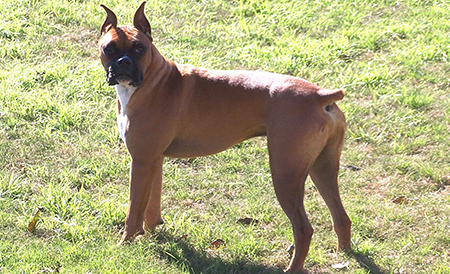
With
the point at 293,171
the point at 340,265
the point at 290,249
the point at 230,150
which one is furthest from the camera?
the point at 230,150

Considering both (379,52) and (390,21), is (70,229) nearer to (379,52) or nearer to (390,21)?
(379,52)

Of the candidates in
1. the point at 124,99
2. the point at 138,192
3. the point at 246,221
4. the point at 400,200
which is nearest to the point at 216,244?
the point at 246,221

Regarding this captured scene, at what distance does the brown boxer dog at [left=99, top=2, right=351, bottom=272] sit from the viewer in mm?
4566

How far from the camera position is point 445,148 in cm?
647

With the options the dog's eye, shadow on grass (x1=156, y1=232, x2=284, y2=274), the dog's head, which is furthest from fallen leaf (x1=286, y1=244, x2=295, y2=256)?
the dog's eye

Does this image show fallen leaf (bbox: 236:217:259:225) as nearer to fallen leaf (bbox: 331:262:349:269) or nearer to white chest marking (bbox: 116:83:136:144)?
fallen leaf (bbox: 331:262:349:269)

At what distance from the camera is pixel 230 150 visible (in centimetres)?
653

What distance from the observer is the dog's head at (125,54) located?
4637 millimetres

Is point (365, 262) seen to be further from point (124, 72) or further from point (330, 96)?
point (124, 72)

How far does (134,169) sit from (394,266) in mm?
1923

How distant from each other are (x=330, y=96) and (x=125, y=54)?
54.5 inches

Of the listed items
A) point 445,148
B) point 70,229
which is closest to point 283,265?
point 70,229

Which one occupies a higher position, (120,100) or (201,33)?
(120,100)

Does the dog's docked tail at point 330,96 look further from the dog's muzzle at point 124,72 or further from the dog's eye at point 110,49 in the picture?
the dog's eye at point 110,49
